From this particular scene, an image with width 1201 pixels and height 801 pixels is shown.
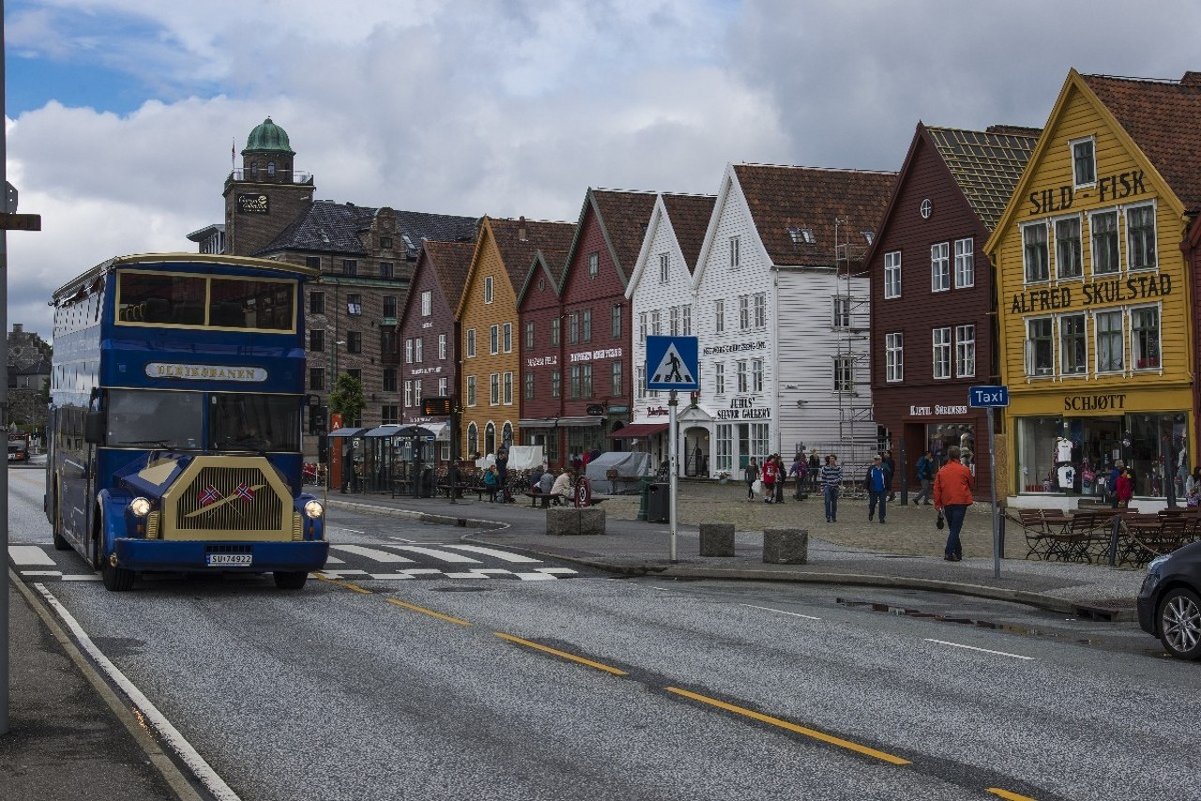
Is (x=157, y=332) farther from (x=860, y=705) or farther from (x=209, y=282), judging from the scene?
(x=860, y=705)

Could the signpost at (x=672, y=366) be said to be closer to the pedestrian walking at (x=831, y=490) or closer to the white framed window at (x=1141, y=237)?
the pedestrian walking at (x=831, y=490)

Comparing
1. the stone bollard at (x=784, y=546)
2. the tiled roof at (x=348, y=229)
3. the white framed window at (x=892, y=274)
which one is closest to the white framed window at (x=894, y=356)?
the white framed window at (x=892, y=274)

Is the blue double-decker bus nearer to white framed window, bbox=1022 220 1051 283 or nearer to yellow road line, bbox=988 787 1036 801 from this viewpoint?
yellow road line, bbox=988 787 1036 801

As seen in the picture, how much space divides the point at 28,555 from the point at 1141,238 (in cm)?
3007

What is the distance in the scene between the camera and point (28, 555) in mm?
24312

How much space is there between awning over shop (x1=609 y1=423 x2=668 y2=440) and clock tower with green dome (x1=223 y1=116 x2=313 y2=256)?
53475 millimetres

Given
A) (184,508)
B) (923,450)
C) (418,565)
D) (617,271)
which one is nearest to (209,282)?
(184,508)

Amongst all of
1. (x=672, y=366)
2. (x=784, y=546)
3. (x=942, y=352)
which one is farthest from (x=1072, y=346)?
(x=672, y=366)

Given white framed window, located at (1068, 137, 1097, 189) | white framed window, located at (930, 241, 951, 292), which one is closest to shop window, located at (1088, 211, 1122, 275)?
white framed window, located at (1068, 137, 1097, 189)

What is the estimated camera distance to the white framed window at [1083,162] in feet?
142

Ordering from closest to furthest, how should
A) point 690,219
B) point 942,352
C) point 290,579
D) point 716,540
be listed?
point 290,579
point 716,540
point 942,352
point 690,219

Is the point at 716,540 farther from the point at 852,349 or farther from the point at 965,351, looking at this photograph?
the point at 852,349

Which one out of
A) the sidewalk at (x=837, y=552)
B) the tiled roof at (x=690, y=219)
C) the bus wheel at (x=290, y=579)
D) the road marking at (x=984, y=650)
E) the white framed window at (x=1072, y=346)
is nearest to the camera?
the road marking at (x=984, y=650)

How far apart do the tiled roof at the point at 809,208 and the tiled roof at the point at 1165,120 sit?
15.8m
